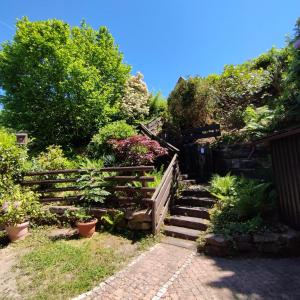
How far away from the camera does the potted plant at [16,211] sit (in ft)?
18.8

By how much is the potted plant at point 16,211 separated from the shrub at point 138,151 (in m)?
2.96

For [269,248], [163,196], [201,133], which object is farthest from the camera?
[201,133]

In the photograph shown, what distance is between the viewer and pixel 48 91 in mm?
11320

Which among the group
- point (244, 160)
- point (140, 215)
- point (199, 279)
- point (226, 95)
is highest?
point (226, 95)

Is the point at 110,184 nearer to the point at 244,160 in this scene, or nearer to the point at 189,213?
the point at 189,213

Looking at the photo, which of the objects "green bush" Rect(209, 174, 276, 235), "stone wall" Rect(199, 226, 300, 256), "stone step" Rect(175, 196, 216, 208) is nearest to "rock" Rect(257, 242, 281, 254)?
"stone wall" Rect(199, 226, 300, 256)

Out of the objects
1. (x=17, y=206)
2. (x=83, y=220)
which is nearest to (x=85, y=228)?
(x=83, y=220)

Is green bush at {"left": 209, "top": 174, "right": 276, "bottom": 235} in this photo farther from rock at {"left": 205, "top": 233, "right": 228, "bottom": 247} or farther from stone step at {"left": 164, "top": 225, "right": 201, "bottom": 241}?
stone step at {"left": 164, "top": 225, "right": 201, "bottom": 241}

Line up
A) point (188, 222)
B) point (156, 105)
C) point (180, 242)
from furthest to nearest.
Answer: point (156, 105) < point (188, 222) < point (180, 242)

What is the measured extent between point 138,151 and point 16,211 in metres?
3.65

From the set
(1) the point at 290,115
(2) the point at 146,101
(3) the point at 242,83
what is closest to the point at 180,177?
(1) the point at 290,115

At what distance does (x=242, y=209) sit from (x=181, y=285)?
2.43 metres

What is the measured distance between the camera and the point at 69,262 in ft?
15.0

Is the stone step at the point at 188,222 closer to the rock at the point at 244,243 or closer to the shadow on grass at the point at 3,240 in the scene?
the rock at the point at 244,243
